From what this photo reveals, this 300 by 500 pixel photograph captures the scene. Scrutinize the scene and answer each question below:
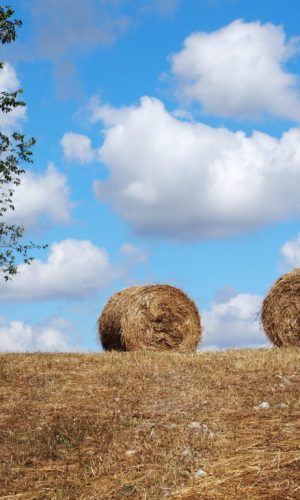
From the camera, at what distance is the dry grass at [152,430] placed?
9.15 m

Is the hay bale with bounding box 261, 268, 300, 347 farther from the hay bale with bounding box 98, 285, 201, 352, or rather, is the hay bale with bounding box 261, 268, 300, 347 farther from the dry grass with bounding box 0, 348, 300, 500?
the dry grass with bounding box 0, 348, 300, 500

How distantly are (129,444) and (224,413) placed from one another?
2.20m

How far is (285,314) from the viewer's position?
22531mm

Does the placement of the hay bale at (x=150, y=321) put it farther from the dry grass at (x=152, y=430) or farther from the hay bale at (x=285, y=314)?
the dry grass at (x=152, y=430)

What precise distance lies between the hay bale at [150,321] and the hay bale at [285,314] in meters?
3.06

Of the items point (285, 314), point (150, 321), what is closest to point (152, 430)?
point (285, 314)

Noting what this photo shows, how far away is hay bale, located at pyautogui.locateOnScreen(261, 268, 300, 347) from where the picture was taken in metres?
22.5

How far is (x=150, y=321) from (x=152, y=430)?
12.4 m

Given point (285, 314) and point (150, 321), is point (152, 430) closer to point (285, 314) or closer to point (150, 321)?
point (285, 314)

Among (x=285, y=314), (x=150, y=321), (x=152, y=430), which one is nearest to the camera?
(x=152, y=430)

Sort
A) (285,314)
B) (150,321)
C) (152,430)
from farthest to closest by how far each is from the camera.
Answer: (150,321) < (285,314) < (152,430)

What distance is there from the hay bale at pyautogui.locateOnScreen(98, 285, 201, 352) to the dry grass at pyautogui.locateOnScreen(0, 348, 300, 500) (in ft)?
18.0

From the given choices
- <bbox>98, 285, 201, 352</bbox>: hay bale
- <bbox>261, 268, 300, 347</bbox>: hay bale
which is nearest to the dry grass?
<bbox>261, 268, 300, 347</bbox>: hay bale

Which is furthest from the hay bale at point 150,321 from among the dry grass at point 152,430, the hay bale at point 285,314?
the dry grass at point 152,430
